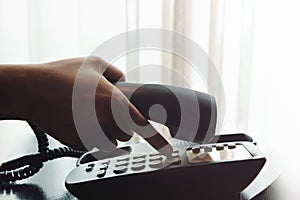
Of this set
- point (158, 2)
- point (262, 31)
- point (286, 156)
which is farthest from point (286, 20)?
point (286, 156)

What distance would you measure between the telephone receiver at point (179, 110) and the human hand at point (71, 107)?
0.05 m

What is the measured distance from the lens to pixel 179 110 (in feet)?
1.89

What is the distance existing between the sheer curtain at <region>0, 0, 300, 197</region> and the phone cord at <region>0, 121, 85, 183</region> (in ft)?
2.27

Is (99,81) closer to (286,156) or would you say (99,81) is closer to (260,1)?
(286,156)

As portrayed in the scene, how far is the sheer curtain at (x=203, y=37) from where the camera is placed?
4.57 ft

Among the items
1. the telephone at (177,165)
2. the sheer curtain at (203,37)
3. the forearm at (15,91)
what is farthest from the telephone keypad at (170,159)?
the sheer curtain at (203,37)

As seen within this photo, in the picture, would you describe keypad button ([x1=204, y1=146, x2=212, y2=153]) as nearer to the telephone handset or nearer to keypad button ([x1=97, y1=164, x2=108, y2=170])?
the telephone handset

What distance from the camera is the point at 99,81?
55 centimetres

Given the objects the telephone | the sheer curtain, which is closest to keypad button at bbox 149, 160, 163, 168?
the telephone

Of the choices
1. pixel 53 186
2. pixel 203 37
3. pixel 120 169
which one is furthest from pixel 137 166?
pixel 203 37

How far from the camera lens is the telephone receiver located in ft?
1.89

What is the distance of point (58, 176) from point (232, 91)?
94 centimetres

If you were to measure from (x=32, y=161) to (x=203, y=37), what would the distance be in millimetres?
913

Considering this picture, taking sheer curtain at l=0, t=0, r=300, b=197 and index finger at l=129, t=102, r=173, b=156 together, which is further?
sheer curtain at l=0, t=0, r=300, b=197
